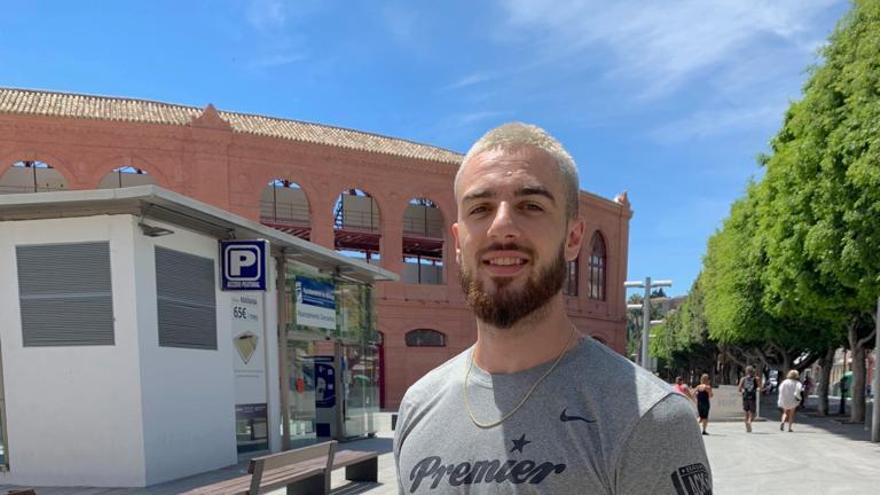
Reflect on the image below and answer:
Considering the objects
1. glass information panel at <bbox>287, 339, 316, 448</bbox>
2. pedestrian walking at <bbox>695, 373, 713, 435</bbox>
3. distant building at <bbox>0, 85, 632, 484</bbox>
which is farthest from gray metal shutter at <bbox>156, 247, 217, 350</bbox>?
distant building at <bbox>0, 85, 632, 484</bbox>

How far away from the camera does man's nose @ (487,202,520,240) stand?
1604 mm

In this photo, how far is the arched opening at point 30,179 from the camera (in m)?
27.1

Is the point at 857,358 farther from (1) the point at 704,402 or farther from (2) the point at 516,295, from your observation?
(2) the point at 516,295

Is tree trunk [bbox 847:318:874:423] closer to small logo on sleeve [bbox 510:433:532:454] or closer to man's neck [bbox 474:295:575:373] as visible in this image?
man's neck [bbox 474:295:575:373]

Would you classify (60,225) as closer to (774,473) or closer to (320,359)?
(320,359)

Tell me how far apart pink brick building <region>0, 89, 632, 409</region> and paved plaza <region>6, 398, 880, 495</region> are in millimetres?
11118

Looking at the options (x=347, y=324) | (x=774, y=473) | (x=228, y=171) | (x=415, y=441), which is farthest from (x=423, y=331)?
(x=415, y=441)

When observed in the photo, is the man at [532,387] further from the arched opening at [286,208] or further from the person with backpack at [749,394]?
the arched opening at [286,208]

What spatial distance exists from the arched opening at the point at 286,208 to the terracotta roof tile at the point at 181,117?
2.53 metres

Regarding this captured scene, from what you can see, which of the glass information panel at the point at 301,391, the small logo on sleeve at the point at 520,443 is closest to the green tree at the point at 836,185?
the glass information panel at the point at 301,391

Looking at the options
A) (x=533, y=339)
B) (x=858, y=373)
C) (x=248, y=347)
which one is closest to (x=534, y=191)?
(x=533, y=339)

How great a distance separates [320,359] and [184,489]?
6.47m

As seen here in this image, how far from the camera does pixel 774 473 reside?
11273 mm

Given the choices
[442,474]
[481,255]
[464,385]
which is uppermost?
[481,255]
